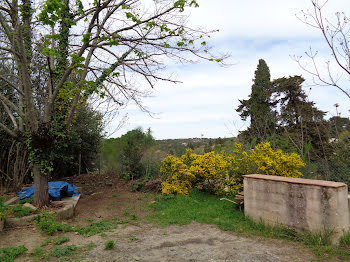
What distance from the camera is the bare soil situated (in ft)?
12.5

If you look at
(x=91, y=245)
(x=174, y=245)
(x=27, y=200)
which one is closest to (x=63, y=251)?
(x=91, y=245)

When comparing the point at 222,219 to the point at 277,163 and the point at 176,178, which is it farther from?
the point at 176,178

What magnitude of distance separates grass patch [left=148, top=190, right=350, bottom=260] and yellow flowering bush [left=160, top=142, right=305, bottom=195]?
335mm

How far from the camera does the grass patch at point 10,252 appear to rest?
3.62m

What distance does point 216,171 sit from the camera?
24.5 ft

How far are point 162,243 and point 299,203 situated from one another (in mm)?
2558

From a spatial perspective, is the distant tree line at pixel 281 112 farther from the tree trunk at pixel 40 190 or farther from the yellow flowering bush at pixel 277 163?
the tree trunk at pixel 40 190

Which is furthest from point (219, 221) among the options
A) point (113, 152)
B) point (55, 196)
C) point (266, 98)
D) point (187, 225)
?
point (266, 98)

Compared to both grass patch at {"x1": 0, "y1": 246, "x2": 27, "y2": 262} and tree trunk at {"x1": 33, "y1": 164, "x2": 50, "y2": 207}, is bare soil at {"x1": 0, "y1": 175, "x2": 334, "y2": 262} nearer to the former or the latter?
grass patch at {"x1": 0, "y1": 246, "x2": 27, "y2": 262}

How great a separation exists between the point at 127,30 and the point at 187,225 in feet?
15.8

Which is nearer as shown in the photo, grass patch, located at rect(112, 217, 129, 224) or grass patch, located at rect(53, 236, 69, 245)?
grass patch, located at rect(53, 236, 69, 245)

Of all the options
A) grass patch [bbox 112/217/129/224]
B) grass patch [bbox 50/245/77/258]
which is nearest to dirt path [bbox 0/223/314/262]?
grass patch [bbox 50/245/77/258]

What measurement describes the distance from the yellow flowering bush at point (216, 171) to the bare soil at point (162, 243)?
1.84 metres

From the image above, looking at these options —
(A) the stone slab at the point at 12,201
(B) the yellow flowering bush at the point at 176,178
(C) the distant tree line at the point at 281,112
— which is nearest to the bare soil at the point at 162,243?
(A) the stone slab at the point at 12,201
